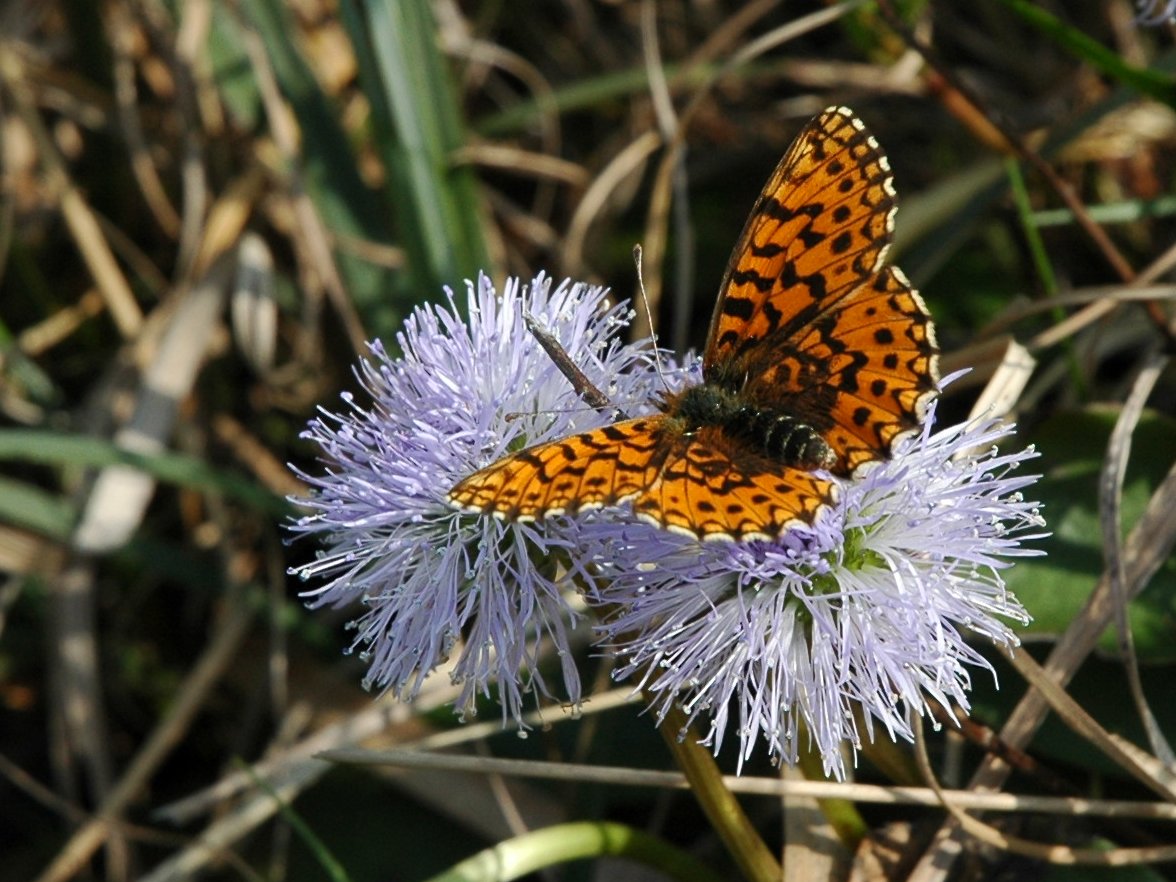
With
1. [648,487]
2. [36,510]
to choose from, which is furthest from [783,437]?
[36,510]

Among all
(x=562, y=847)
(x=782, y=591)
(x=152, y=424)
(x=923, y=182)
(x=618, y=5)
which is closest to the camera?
(x=782, y=591)

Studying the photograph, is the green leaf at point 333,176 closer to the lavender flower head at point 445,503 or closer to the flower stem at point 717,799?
the lavender flower head at point 445,503

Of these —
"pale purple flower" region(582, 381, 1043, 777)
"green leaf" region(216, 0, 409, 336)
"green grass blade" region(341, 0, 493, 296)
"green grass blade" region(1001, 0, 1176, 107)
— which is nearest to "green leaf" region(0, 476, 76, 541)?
"green leaf" region(216, 0, 409, 336)

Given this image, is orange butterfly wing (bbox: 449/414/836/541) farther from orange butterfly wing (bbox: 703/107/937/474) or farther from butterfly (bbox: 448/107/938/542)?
orange butterfly wing (bbox: 703/107/937/474)

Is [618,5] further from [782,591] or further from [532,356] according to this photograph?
[782,591]

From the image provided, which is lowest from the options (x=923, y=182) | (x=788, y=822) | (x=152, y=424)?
(x=788, y=822)

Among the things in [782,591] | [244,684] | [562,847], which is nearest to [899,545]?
[782,591]
